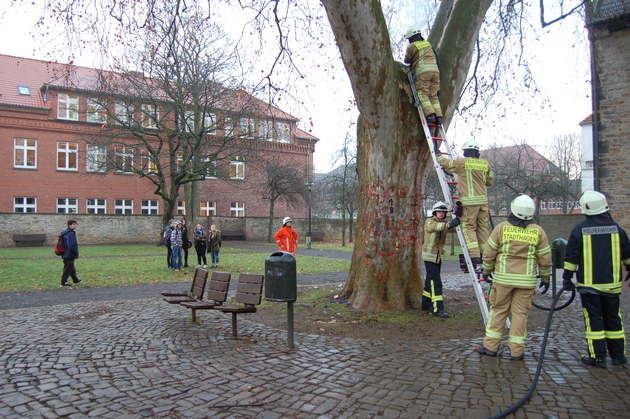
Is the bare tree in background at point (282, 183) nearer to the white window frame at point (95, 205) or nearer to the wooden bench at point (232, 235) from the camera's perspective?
the wooden bench at point (232, 235)

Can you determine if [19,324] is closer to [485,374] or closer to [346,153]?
[485,374]

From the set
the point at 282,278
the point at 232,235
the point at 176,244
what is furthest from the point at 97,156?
the point at 282,278


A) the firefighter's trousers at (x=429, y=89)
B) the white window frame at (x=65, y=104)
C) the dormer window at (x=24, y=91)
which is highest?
the dormer window at (x=24, y=91)

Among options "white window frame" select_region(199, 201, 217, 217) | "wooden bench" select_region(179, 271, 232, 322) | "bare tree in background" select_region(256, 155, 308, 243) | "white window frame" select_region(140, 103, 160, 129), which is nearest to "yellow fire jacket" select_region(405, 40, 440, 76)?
"wooden bench" select_region(179, 271, 232, 322)

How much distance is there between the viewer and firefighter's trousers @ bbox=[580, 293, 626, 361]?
526cm

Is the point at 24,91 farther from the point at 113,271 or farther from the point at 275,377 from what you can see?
the point at 275,377

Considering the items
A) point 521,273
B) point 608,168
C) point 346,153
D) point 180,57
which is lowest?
point 521,273

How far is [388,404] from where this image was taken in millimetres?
4168

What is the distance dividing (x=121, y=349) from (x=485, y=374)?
4222 millimetres

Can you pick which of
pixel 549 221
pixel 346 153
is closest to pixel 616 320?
pixel 549 221

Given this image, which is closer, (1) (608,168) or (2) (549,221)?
(1) (608,168)

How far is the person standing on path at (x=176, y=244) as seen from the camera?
15945 millimetres

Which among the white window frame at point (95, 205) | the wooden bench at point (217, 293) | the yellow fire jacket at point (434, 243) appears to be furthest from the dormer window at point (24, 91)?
the yellow fire jacket at point (434, 243)

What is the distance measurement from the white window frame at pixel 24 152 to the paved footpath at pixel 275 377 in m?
32.6
